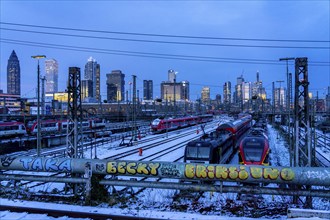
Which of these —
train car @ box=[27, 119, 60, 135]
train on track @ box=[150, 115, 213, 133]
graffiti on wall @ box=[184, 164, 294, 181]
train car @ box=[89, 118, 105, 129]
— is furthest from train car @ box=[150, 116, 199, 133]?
graffiti on wall @ box=[184, 164, 294, 181]

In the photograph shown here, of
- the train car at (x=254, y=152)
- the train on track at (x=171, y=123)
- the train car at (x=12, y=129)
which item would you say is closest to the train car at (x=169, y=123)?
the train on track at (x=171, y=123)

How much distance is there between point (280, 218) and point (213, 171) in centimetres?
252

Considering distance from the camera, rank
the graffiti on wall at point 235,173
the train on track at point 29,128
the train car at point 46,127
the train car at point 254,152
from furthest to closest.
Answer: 1. the train car at point 46,127
2. the train on track at point 29,128
3. the train car at point 254,152
4. the graffiti on wall at point 235,173

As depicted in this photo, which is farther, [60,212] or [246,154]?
[246,154]

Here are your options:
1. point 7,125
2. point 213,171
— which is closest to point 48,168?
point 213,171

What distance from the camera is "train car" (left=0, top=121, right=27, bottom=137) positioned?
144ft

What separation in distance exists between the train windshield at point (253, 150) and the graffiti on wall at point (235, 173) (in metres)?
10.3

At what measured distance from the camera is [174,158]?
93.2 feet

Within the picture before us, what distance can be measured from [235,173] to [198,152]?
31.7 feet

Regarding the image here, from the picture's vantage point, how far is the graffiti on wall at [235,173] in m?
10.1

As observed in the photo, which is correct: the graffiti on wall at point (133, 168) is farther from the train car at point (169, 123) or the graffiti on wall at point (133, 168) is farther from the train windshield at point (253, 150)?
the train car at point (169, 123)

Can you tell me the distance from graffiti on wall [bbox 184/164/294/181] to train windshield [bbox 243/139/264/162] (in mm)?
10298

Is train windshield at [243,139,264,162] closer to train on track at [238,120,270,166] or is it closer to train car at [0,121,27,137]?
train on track at [238,120,270,166]

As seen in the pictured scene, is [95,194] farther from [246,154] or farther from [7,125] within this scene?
[7,125]
